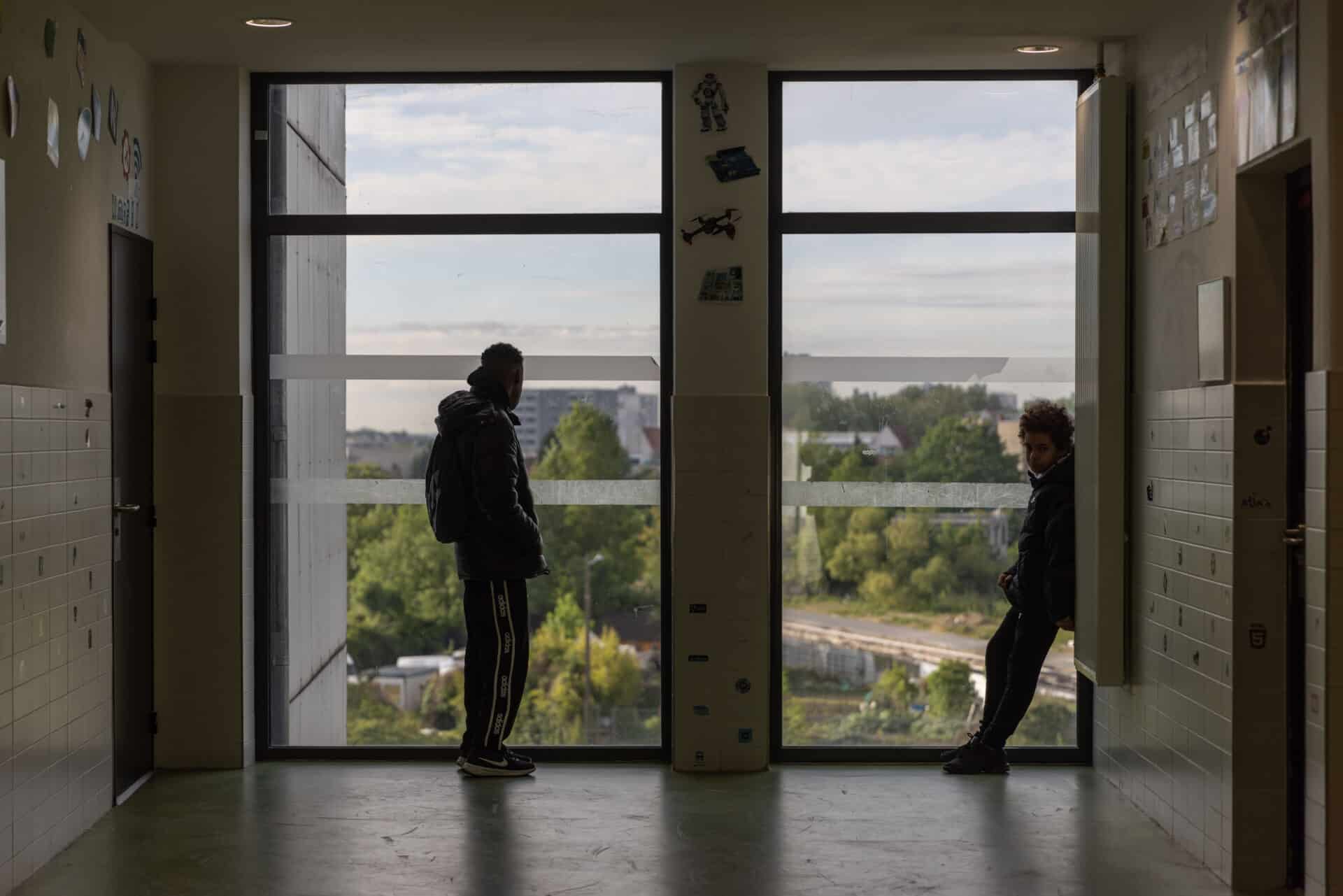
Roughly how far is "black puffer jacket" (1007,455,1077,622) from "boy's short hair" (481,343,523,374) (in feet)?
6.38

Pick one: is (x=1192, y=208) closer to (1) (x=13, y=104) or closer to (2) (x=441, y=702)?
(2) (x=441, y=702)

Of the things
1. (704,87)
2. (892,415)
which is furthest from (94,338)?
(892,415)

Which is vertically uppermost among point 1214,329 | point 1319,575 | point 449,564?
point 1214,329

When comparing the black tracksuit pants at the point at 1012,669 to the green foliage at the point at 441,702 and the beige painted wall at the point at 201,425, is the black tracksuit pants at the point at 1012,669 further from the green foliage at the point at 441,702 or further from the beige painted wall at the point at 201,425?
the beige painted wall at the point at 201,425

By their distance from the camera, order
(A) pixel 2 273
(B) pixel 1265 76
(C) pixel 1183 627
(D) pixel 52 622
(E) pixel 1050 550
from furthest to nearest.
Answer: (E) pixel 1050 550
(C) pixel 1183 627
(D) pixel 52 622
(A) pixel 2 273
(B) pixel 1265 76

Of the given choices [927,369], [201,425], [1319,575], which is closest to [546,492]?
[201,425]

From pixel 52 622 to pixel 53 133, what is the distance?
1.47 meters

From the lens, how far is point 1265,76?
3.65 meters

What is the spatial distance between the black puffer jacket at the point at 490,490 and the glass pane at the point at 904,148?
1.40 metres

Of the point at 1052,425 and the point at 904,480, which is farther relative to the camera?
the point at 904,480

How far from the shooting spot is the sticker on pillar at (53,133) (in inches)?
162

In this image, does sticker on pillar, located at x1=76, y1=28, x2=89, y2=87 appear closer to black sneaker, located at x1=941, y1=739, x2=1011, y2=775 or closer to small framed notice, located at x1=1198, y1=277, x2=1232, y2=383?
small framed notice, located at x1=1198, y1=277, x2=1232, y2=383

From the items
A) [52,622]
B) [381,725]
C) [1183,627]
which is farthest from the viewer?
[381,725]

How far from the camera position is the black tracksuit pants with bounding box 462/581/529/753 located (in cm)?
501
